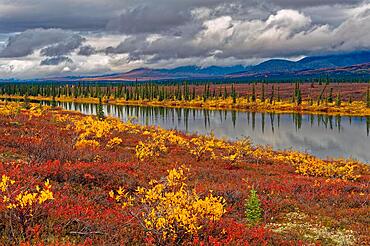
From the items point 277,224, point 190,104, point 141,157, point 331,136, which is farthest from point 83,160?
point 190,104

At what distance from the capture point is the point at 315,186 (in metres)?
19.2

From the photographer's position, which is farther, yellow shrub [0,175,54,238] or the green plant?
the green plant

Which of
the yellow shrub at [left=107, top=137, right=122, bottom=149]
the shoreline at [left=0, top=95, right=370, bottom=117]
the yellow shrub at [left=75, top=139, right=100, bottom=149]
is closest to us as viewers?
the yellow shrub at [left=75, top=139, right=100, bottom=149]

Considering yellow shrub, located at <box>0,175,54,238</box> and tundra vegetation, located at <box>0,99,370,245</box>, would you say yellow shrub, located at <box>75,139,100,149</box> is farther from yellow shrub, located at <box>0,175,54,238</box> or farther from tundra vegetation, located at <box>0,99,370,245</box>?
yellow shrub, located at <box>0,175,54,238</box>

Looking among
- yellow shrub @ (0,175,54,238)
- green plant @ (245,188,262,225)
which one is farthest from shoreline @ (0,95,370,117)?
yellow shrub @ (0,175,54,238)

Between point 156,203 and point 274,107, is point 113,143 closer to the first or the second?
point 156,203

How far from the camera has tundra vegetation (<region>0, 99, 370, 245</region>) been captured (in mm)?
8414

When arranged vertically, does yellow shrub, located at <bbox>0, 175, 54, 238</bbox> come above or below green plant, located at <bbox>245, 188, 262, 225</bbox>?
above

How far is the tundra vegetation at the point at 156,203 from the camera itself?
8414mm

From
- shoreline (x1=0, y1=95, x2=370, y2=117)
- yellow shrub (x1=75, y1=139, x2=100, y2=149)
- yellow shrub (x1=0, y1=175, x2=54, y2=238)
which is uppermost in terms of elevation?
yellow shrub (x1=0, y1=175, x2=54, y2=238)

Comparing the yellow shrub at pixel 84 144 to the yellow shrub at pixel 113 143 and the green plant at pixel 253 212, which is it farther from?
the green plant at pixel 253 212

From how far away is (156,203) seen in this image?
9367mm

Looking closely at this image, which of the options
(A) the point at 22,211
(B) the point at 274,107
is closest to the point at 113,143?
(A) the point at 22,211

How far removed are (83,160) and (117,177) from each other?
4149 millimetres
